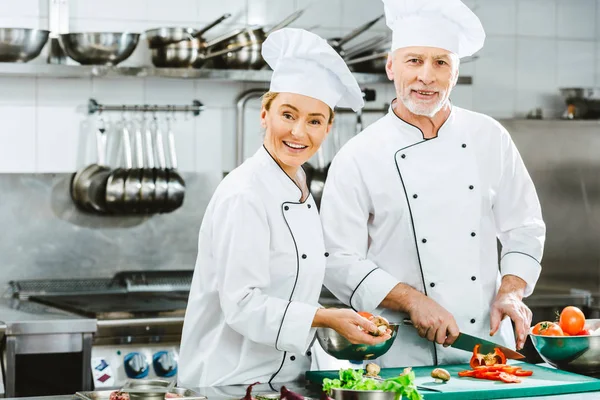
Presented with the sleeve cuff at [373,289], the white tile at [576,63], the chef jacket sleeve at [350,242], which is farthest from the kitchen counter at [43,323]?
the white tile at [576,63]

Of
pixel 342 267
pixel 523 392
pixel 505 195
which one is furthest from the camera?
pixel 505 195

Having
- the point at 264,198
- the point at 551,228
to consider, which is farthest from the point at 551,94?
the point at 264,198

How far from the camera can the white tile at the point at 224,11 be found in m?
4.68

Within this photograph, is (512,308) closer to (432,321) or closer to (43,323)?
(432,321)

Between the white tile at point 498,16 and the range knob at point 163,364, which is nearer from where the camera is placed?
the range knob at point 163,364

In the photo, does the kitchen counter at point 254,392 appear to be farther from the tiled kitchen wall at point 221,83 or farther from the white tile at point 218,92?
the white tile at point 218,92

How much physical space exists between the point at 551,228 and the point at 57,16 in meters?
2.59

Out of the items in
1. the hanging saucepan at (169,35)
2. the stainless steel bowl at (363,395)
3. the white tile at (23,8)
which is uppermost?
the white tile at (23,8)

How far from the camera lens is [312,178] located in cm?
467

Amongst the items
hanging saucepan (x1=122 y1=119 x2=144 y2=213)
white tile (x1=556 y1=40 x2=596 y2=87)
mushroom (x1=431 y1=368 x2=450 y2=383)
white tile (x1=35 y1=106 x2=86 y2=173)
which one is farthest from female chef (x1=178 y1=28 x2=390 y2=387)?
white tile (x1=556 y1=40 x2=596 y2=87)

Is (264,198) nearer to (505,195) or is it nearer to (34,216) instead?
(505,195)

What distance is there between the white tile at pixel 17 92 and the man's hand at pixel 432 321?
2.46 m

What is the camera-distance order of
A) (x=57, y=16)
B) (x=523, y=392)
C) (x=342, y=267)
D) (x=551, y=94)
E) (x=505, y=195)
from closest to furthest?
(x=523, y=392)
(x=342, y=267)
(x=505, y=195)
(x=57, y=16)
(x=551, y=94)

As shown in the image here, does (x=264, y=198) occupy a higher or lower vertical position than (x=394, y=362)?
higher
